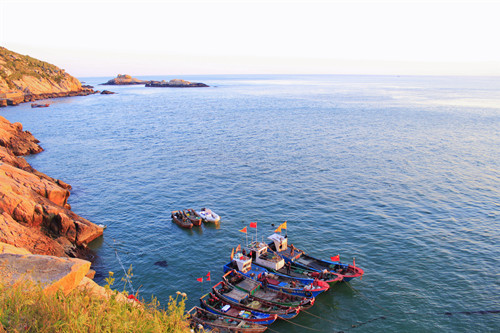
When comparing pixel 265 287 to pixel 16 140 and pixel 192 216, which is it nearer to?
pixel 192 216

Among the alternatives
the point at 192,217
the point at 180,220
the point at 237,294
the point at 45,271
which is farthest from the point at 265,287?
the point at 45,271

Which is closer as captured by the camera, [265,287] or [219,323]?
[219,323]

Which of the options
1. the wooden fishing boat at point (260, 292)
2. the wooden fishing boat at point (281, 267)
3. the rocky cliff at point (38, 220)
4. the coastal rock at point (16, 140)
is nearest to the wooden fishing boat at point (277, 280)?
the wooden fishing boat at point (260, 292)

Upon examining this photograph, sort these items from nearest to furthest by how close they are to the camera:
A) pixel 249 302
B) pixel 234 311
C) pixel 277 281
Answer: pixel 234 311 → pixel 249 302 → pixel 277 281

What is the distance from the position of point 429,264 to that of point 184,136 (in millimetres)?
76390

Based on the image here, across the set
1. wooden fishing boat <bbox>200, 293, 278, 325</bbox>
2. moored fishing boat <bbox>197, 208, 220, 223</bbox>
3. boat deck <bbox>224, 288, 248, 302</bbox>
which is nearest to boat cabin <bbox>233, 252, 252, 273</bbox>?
boat deck <bbox>224, 288, 248, 302</bbox>

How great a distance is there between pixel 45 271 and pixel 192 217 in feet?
103

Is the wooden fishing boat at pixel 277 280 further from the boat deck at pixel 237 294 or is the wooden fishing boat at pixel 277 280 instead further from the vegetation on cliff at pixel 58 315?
the vegetation on cliff at pixel 58 315

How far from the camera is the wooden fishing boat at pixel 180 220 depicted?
1778 inches

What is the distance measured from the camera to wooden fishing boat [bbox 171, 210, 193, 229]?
1778 inches

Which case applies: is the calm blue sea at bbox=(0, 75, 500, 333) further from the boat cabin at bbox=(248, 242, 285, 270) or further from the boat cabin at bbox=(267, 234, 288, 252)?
the boat cabin at bbox=(248, 242, 285, 270)

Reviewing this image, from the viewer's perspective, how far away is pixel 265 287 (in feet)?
108

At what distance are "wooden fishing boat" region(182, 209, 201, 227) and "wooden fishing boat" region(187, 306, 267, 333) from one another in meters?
16.6

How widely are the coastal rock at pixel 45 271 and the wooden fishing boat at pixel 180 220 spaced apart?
1147 inches
